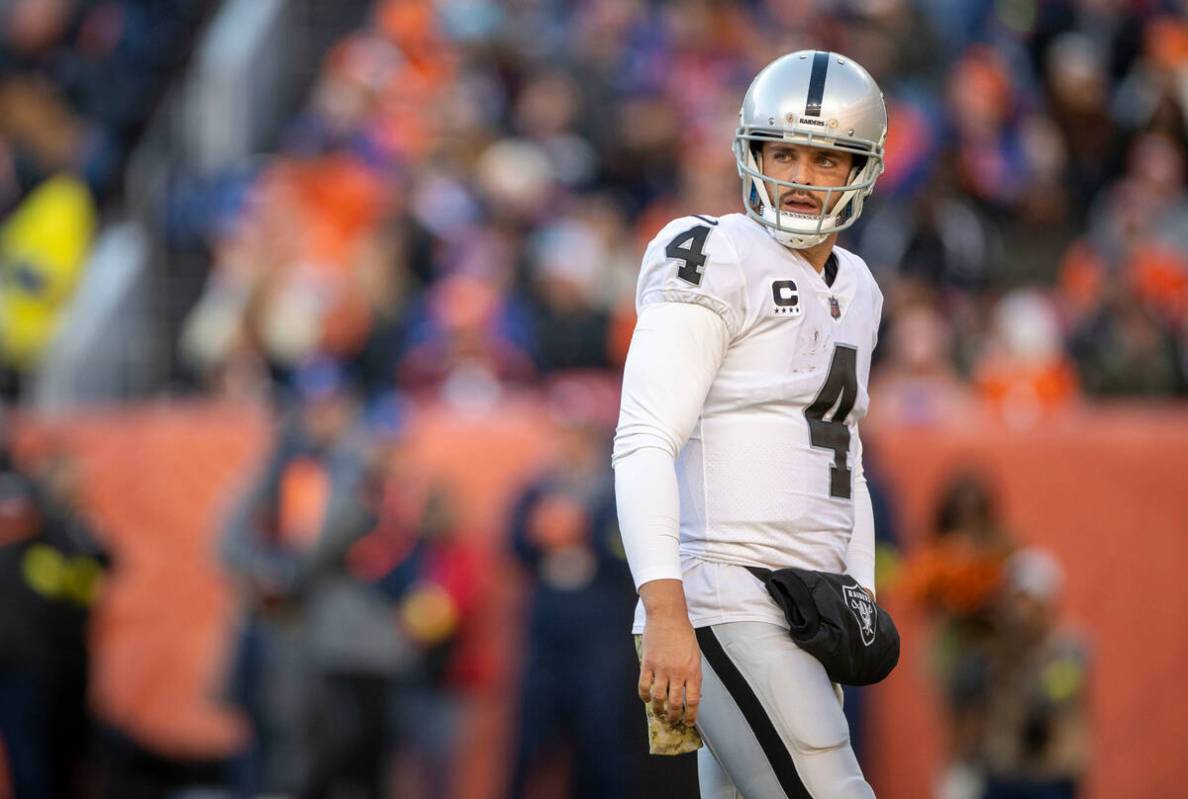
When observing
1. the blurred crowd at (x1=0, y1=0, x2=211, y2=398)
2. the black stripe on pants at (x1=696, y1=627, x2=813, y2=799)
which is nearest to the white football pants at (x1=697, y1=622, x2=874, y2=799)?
the black stripe on pants at (x1=696, y1=627, x2=813, y2=799)

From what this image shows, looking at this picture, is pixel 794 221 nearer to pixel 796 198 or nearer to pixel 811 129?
pixel 796 198

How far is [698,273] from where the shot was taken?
352cm

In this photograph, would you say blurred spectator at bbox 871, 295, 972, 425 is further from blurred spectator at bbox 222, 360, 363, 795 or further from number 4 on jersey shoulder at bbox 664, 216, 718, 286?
number 4 on jersey shoulder at bbox 664, 216, 718, 286

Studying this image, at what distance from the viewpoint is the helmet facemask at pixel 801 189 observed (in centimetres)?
362

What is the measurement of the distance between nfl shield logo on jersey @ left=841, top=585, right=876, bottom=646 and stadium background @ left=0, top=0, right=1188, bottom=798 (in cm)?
368

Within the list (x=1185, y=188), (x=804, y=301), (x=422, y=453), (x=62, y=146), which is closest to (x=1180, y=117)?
(x=1185, y=188)

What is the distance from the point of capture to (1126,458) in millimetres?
7930

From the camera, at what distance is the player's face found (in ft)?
11.9

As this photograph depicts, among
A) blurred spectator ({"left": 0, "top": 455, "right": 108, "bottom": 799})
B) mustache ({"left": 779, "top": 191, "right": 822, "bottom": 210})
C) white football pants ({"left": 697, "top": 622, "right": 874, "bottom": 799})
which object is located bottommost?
blurred spectator ({"left": 0, "top": 455, "right": 108, "bottom": 799})

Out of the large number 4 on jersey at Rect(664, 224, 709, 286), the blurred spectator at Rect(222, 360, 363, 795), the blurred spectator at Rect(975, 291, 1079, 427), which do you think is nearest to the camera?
the large number 4 on jersey at Rect(664, 224, 709, 286)

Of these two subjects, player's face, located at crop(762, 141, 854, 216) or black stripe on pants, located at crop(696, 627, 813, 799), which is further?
player's face, located at crop(762, 141, 854, 216)

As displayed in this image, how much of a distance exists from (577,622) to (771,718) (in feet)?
15.7

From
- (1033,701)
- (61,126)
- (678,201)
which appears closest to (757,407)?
(1033,701)

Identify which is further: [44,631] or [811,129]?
[44,631]
